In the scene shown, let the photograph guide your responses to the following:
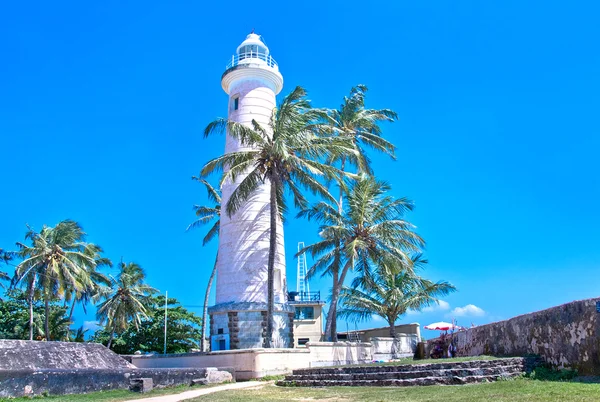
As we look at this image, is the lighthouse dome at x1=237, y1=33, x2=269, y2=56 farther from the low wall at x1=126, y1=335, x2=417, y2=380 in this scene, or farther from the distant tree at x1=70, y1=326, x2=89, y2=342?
the distant tree at x1=70, y1=326, x2=89, y2=342

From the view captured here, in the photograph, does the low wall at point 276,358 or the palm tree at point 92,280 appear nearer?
the low wall at point 276,358

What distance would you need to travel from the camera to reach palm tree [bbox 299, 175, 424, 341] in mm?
25984

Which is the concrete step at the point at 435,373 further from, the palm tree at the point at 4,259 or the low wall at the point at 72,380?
the palm tree at the point at 4,259

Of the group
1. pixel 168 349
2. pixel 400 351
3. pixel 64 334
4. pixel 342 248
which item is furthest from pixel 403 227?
pixel 64 334

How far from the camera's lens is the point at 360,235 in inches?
1022

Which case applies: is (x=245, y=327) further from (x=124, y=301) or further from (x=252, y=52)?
(x=124, y=301)

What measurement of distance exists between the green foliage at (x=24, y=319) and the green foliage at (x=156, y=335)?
3.36 metres

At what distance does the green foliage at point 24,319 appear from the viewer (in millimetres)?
39344

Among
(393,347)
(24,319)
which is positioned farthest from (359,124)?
(24,319)

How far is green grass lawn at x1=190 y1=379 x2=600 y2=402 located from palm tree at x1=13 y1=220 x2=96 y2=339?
78.6 feet

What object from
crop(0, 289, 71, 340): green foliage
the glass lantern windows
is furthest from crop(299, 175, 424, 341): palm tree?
crop(0, 289, 71, 340): green foliage

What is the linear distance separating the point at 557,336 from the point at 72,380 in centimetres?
1194

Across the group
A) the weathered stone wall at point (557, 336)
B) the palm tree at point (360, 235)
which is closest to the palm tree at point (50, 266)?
the palm tree at point (360, 235)

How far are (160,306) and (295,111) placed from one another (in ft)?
92.6
